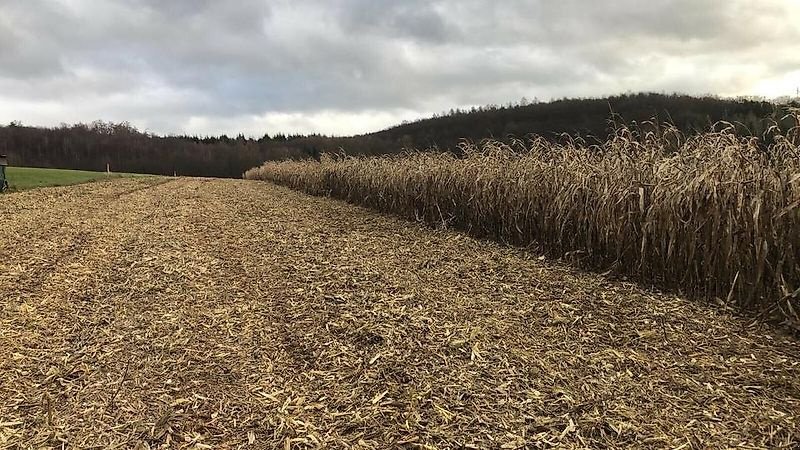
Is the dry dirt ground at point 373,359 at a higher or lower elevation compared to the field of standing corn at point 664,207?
lower

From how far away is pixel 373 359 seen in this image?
10.4 ft

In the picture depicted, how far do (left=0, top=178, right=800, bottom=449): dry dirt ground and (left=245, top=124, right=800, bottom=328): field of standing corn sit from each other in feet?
1.16

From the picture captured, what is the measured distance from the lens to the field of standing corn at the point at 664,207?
3.86m

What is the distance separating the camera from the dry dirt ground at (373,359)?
8.04ft

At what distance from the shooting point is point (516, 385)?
282 cm

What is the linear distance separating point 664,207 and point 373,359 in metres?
2.95

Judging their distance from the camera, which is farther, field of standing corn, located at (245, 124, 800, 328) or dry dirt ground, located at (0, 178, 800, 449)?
field of standing corn, located at (245, 124, 800, 328)

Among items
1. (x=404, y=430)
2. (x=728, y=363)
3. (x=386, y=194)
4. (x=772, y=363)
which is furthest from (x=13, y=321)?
(x=386, y=194)

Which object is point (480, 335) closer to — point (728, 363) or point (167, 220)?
point (728, 363)

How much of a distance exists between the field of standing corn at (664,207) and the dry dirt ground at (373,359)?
1.16 feet

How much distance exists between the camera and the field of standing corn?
12.7ft

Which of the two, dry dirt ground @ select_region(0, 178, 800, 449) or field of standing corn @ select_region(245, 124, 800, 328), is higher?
field of standing corn @ select_region(245, 124, 800, 328)

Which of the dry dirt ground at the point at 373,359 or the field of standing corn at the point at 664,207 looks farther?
the field of standing corn at the point at 664,207

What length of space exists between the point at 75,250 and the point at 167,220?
2649 millimetres
